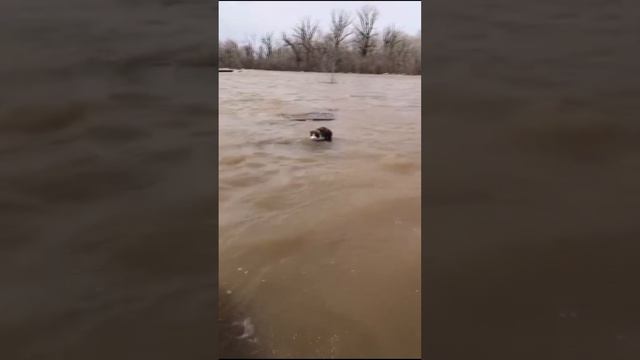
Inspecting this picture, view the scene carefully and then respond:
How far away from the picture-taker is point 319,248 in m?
1.90

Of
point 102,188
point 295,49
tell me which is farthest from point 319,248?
point 295,49

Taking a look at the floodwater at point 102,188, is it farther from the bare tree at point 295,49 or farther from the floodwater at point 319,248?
the bare tree at point 295,49

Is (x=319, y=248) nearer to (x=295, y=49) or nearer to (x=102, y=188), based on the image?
(x=102, y=188)

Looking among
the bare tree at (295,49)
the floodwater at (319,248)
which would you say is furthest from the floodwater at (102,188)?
the bare tree at (295,49)

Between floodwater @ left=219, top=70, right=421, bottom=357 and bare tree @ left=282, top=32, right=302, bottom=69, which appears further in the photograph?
bare tree @ left=282, top=32, right=302, bottom=69

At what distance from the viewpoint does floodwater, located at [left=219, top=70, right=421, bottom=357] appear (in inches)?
52.7

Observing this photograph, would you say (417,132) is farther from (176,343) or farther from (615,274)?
(176,343)

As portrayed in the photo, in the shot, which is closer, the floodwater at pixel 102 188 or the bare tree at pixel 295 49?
the floodwater at pixel 102 188

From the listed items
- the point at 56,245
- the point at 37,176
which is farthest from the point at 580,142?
the point at 37,176

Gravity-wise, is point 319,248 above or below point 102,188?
below

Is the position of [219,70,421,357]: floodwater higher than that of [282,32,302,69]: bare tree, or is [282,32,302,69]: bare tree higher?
[282,32,302,69]: bare tree

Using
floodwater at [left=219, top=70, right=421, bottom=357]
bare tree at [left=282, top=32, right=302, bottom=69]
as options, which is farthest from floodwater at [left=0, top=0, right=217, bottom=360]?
bare tree at [left=282, top=32, right=302, bottom=69]

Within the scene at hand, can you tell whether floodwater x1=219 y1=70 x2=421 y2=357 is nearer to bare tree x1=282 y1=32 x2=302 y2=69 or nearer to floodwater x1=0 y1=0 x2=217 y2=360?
floodwater x1=0 y1=0 x2=217 y2=360

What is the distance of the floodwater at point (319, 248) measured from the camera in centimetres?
134
